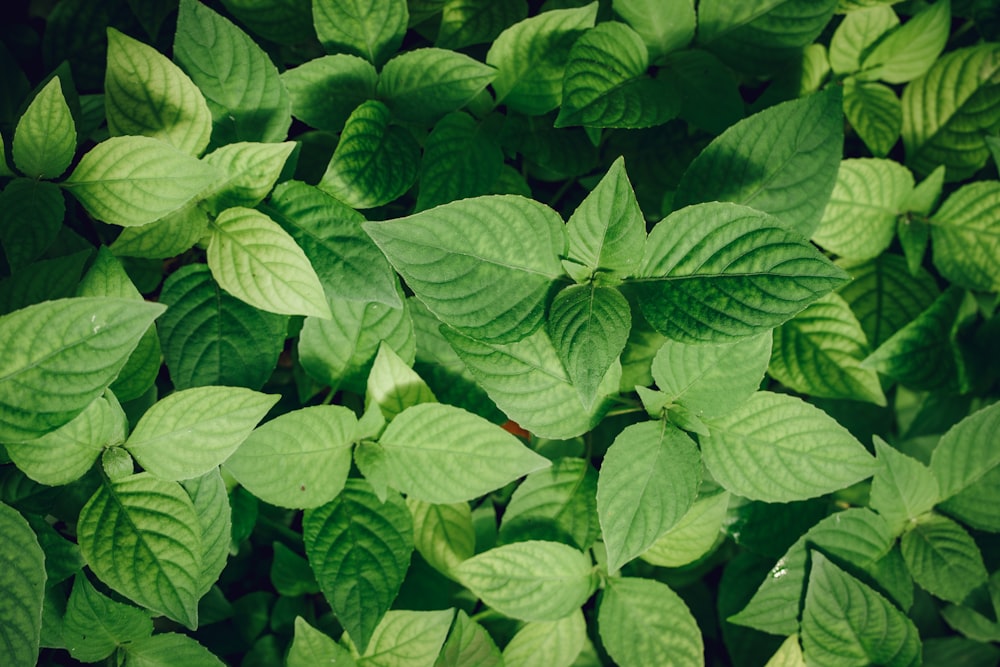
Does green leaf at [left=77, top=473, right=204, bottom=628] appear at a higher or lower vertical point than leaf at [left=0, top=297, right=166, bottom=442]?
lower

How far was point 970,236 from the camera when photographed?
1.32 meters

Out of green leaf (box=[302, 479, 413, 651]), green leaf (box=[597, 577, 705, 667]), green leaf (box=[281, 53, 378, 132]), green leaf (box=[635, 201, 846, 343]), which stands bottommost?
green leaf (box=[597, 577, 705, 667])

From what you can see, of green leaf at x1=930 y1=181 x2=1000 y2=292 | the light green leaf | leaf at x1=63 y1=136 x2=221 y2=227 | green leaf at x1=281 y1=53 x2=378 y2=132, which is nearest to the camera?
leaf at x1=63 y1=136 x2=221 y2=227

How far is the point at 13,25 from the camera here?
1.43 meters

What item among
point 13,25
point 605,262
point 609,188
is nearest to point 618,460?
point 605,262

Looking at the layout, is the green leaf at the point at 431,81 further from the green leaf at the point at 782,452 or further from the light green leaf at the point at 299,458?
the green leaf at the point at 782,452

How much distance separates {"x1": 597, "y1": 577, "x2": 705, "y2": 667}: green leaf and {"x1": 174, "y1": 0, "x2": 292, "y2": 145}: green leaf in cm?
102

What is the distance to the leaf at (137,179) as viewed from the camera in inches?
38.7

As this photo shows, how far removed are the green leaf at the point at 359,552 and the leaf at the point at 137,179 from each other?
0.54m

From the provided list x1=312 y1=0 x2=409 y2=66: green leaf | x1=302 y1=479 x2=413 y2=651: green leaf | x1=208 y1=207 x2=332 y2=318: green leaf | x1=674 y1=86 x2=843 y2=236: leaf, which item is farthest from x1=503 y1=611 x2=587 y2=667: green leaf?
x1=312 y1=0 x2=409 y2=66: green leaf

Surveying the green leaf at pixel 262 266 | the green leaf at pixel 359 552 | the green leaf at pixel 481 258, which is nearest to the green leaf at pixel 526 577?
the green leaf at pixel 359 552

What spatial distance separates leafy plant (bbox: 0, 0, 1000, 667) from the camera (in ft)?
3.28

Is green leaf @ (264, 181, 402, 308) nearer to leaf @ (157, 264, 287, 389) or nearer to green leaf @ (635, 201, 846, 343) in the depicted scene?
leaf @ (157, 264, 287, 389)

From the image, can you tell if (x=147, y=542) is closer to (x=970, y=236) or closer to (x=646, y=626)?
(x=646, y=626)
